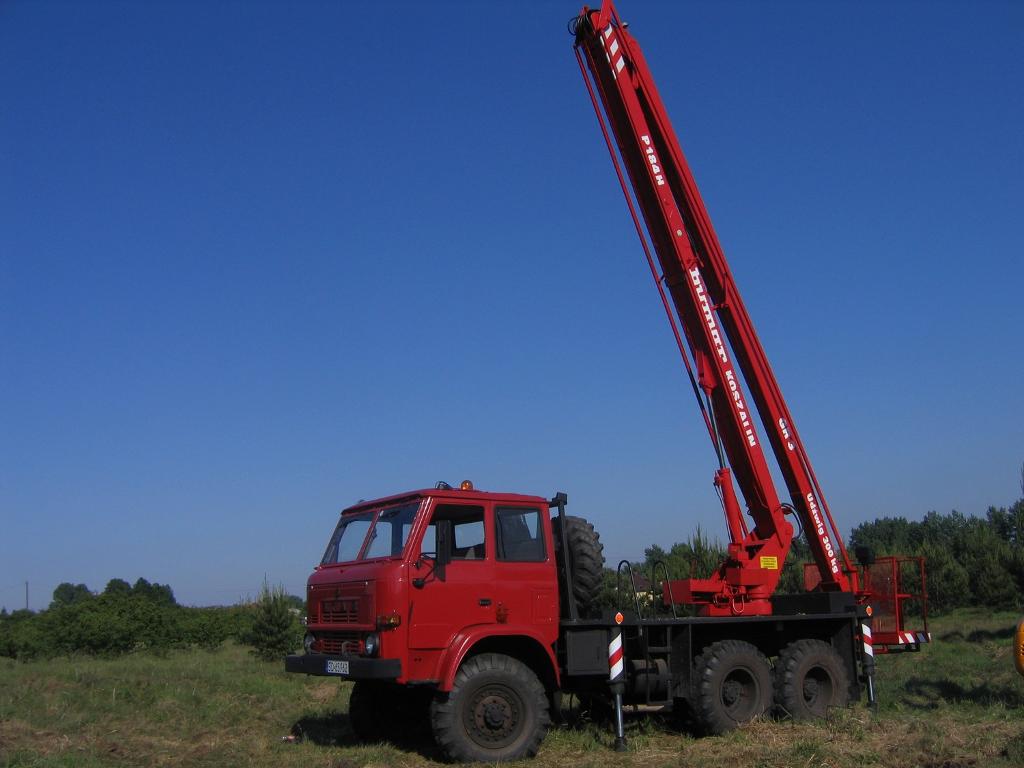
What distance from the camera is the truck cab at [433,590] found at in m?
9.08

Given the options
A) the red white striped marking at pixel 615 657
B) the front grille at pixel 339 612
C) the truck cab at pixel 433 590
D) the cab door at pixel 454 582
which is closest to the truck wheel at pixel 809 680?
the red white striped marking at pixel 615 657

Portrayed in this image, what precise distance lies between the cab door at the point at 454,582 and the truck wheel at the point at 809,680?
3.81 metres

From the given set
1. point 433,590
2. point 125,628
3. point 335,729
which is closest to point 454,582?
point 433,590

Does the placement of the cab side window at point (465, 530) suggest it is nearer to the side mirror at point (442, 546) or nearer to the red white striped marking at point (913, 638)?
the side mirror at point (442, 546)

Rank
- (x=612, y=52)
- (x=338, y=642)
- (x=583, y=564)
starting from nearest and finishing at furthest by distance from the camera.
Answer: (x=338, y=642) < (x=583, y=564) < (x=612, y=52)

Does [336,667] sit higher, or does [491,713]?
[336,667]

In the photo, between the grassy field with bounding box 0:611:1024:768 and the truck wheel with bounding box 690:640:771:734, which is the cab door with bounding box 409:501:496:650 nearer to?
the grassy field with bounding box 0:611:1024:768

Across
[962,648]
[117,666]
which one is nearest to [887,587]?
[962,648]

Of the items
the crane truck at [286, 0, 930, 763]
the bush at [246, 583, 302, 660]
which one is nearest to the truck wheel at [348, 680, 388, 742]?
the crane truck at [286, 0, 930, 763]

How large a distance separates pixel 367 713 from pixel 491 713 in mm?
2080

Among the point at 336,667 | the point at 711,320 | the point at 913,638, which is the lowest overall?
the point at 913,638

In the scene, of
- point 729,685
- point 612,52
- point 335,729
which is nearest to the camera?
point 729,685

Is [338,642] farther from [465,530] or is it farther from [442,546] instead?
[465,530]

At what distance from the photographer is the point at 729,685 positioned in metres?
10.8
